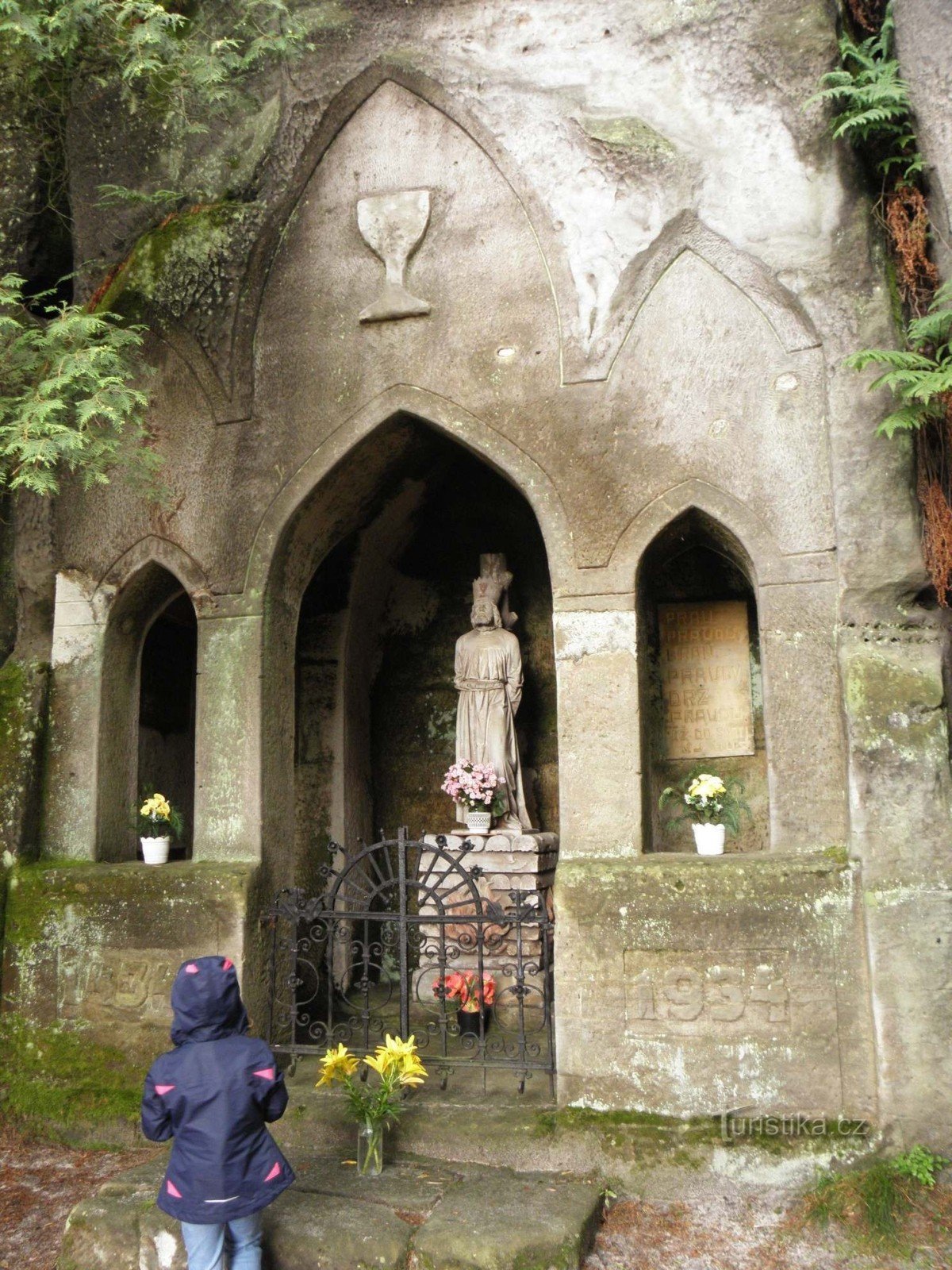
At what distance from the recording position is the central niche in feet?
→ 26.8

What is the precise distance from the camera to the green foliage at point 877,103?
5.88m

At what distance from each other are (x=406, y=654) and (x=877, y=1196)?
526 centimetres

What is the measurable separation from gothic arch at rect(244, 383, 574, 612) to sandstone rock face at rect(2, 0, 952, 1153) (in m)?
0.02

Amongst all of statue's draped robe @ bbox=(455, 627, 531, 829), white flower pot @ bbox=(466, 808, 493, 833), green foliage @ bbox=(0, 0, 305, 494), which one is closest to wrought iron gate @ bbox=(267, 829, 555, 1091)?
white flower pot @ bbox=(466, 808, 493, 833)

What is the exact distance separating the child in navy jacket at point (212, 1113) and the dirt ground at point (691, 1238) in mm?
1368

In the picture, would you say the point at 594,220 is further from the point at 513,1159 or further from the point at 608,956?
the point at 513,1159

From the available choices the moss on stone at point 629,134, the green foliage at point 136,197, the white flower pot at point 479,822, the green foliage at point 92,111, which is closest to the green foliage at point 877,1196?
the white flower pot at point 479,822

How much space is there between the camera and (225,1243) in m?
4.27

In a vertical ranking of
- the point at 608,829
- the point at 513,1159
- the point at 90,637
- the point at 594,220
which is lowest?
the point at 513,1159

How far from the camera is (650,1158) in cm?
539

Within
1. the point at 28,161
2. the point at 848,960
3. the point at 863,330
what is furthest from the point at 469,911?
the point at 28,161

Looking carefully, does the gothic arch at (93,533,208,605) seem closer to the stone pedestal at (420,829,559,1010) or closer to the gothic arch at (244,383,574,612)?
the gothic arch at (244,383,574,612)

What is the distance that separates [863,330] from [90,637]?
5154mm

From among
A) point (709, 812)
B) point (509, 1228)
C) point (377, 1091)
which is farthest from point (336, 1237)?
point (709, 812)
